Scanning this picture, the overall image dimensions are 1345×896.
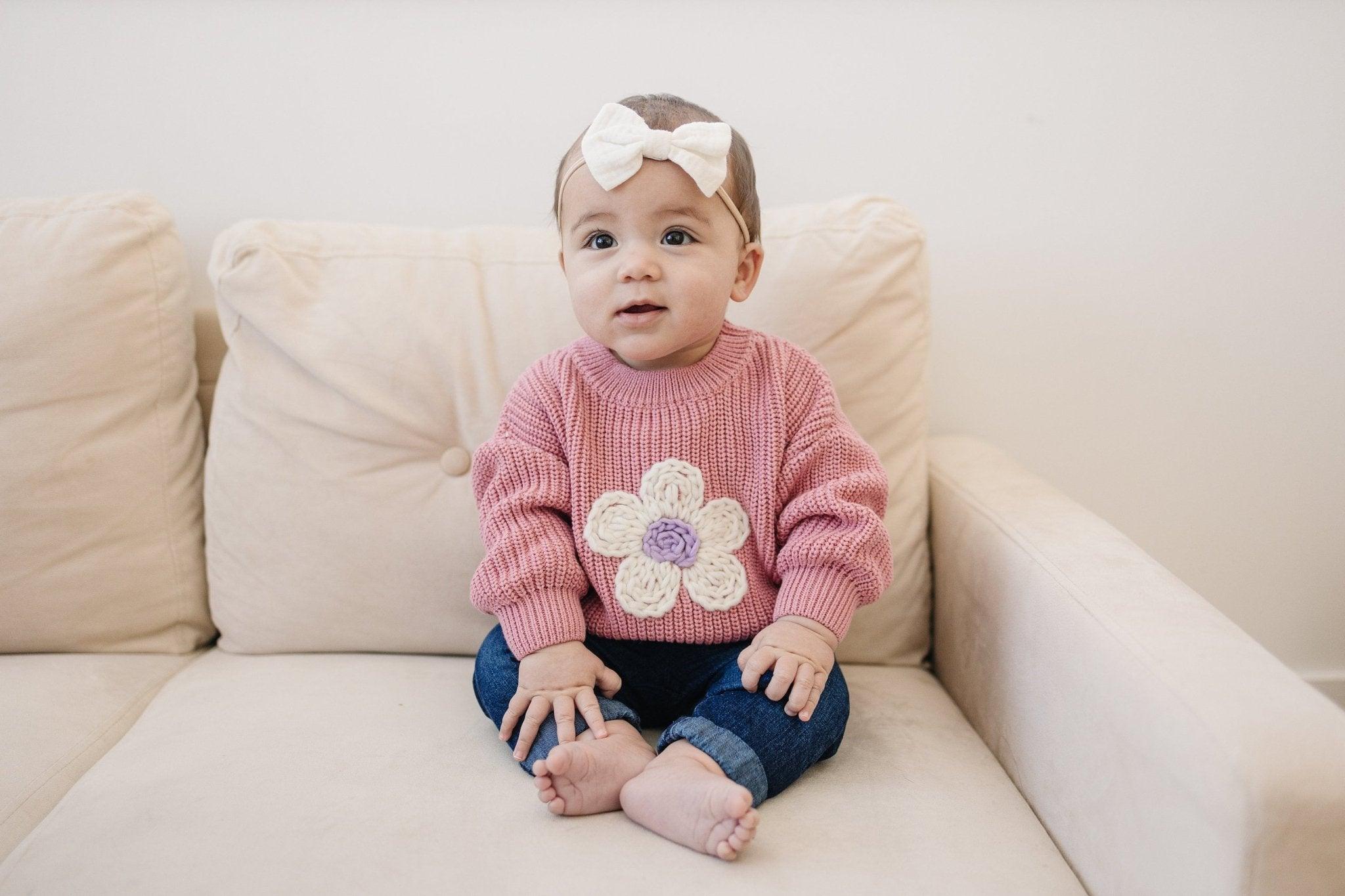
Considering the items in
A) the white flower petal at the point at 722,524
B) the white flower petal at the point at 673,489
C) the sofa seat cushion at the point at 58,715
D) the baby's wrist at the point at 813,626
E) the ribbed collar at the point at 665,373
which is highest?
the ribbed collar at the point at 665,373

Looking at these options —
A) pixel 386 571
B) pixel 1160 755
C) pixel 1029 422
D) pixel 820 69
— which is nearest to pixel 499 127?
pixel 820 69

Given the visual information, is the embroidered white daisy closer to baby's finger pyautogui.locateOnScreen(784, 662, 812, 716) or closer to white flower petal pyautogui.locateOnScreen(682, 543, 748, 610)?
white flower petal pyautogui.locateOnScreen(682, 543, 748, 610)

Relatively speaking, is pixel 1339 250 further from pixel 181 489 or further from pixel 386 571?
pixel 181 489

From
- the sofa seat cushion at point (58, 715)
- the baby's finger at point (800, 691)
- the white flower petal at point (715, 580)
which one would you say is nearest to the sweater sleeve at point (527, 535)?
the white flower petal at point (715, 580)

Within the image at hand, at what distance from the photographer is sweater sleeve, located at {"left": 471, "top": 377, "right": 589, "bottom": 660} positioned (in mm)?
1014

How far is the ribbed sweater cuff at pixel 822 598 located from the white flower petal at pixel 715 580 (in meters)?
0.05

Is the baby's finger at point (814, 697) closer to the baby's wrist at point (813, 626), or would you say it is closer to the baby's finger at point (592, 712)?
the baby's wrist at point (813, 626)

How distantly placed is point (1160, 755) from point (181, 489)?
114 centimetres

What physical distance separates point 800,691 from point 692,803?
0.55 ft

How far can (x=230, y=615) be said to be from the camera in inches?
49.4

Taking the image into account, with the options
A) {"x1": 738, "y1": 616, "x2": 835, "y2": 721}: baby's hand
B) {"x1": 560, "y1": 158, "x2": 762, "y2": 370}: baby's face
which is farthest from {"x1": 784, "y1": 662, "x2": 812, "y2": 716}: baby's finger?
{"x1": 560, "y1": 158, "x2": 762, "y2": 370}: baby's face

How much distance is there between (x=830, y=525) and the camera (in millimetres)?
1045

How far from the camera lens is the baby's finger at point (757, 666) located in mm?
962

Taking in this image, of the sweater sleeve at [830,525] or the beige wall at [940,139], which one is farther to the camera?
the beige wall at [940,139]
